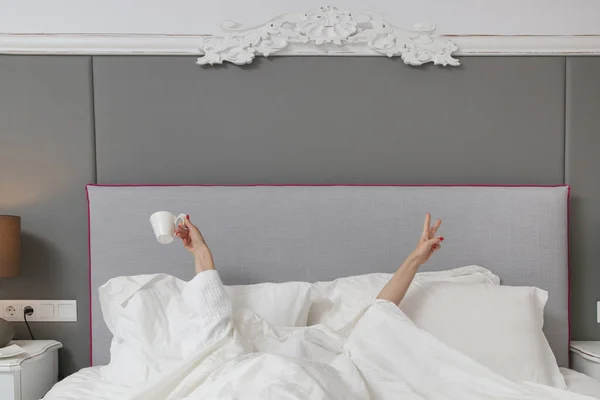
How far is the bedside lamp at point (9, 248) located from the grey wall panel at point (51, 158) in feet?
0.65

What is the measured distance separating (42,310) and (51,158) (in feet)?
2.19

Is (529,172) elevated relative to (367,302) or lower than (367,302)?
elevated

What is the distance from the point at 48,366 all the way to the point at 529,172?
2.23 meters

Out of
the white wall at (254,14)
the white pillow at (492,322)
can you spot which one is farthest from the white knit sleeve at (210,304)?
the white wall at (254,14)

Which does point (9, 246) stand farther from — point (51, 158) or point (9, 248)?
point (51, 158)

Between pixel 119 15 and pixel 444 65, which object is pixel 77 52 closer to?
pixel 119 15

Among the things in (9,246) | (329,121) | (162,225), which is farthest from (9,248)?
(329,121)

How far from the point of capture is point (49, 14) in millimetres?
2678

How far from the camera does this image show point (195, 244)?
2303mm

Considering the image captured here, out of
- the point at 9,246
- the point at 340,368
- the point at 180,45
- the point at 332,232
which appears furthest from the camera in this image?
the point at 180,45

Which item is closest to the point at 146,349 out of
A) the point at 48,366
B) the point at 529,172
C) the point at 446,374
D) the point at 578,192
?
the point at 48,366

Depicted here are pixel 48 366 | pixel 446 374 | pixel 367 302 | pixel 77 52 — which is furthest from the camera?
pixel 77 52

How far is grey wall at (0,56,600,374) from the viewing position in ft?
8.72

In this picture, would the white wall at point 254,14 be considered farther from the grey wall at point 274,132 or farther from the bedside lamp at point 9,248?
the bedside lamp at point 9,248
